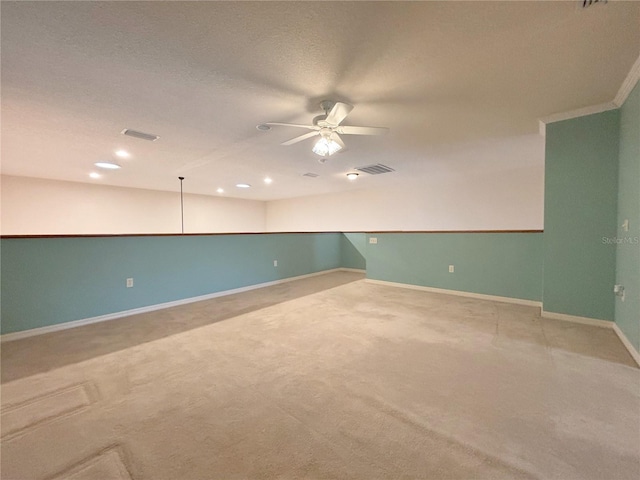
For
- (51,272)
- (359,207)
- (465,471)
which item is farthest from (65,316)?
(359,207)

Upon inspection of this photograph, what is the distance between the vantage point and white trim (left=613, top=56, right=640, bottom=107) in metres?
2.09

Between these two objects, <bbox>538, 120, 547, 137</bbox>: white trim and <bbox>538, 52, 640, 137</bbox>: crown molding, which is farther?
<bbox>538, 120, 547, 137</bbox>: white trim

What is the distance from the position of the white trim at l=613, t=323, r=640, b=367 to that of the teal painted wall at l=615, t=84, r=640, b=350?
4 centimetres

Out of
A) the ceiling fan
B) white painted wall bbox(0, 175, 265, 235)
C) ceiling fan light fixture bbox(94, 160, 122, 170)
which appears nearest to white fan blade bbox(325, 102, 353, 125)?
the ceiling fan

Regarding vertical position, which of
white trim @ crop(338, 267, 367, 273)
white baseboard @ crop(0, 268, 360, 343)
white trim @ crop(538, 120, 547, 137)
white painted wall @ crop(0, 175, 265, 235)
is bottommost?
white baseboard @ crop(0, 268, 360, 343)

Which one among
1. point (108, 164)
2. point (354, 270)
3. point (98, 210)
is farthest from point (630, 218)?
point (98, 210)

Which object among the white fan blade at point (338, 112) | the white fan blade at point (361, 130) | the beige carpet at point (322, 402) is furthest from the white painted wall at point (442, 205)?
the white fan blade at point (338, 112)

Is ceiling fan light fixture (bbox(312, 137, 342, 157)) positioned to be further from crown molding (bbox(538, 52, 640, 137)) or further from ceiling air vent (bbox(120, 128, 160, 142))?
crown molding (bbox(538, 52, 640, 137))

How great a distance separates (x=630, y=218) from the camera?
2.30 meters

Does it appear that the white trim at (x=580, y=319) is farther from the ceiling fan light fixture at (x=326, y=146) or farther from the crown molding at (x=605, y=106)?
the ceiling fan light fixture at (x=326, y=146)

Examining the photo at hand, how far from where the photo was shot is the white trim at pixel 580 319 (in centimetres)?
276

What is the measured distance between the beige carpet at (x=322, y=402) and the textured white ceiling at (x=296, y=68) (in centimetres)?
234

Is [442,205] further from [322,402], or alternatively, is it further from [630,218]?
[322,402]

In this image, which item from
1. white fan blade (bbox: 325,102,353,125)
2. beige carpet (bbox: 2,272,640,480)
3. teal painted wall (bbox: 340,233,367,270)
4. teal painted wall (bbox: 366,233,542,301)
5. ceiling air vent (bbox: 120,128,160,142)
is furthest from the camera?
teal painted wall (bbox: 340,233,367,270)
